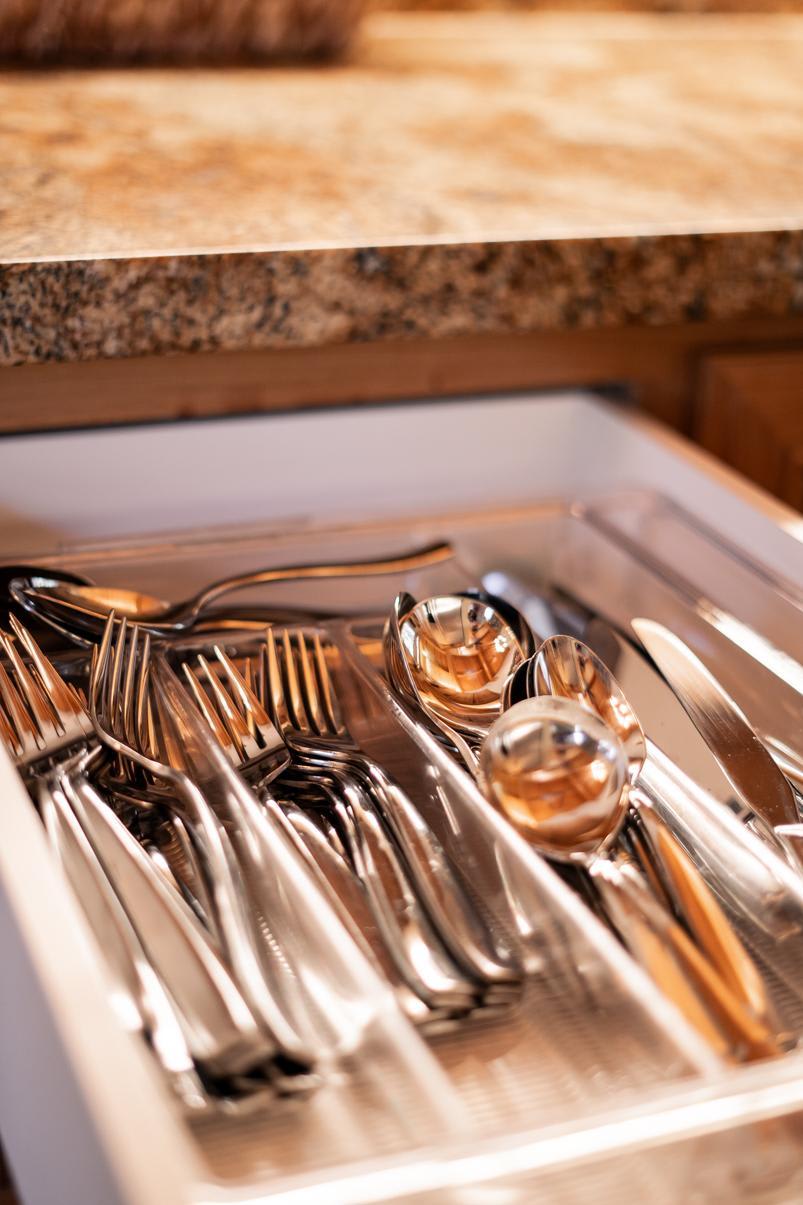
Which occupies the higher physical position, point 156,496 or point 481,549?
point 156,496

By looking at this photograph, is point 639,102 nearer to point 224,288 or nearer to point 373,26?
point 373,26

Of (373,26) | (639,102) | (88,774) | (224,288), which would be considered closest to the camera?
(88,774)

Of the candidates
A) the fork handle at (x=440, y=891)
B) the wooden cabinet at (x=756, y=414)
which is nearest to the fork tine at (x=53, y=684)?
the fork handle at (x=440, y=891)

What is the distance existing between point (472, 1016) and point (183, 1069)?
0.29ft

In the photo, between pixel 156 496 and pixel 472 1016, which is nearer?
pixel 472 1016

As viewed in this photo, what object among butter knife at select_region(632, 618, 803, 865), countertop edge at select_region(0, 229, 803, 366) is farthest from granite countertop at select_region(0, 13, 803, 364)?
butter knife at select_region(632, 618, 803, 865)

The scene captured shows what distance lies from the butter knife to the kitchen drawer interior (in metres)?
0.01

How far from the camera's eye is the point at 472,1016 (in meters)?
0.35

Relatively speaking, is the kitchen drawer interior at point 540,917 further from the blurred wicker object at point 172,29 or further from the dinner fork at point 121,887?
the blurred wicker object at point 172,29

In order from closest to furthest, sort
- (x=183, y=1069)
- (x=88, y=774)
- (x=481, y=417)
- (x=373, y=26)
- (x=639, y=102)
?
1. (x=183, y=1069)
2. (x=88, y=774)
3. (x=481, y=417)
4. (x=639, y=102)
5. (x=373, y=26)

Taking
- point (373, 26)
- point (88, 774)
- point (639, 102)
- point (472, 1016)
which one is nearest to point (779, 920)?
point (472, 1016)

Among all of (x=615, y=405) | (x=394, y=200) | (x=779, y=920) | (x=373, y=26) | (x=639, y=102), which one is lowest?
(x=779, y=920)

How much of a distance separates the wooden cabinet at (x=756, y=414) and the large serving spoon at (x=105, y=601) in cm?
30

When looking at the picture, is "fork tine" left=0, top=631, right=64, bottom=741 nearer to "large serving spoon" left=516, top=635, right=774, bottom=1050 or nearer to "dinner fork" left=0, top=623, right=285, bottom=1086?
"dinner fork" left=0, top=623, right=285, bottom=1086
